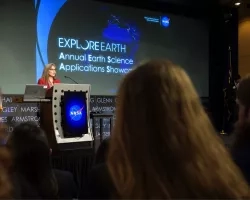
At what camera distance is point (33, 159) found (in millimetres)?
1503

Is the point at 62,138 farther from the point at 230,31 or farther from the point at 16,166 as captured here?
the point at 230,31

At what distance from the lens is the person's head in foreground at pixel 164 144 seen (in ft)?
2.48

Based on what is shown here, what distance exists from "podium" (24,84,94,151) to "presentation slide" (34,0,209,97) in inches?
76.2

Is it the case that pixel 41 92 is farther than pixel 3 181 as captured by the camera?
Yes

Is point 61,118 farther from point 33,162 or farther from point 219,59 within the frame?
point 219,59

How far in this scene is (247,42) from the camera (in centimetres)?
1034

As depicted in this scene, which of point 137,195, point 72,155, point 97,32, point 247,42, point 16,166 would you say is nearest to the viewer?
point 137,195

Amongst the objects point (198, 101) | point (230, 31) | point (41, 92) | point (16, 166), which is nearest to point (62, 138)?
point (41, 92)

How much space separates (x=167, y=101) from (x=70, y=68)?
586 centimetres

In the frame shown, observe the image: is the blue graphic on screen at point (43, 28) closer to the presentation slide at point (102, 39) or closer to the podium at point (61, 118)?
the presentation slide at point (102, 39)

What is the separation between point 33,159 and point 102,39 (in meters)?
5.72

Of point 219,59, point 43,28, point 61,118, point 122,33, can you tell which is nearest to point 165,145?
point 61,118

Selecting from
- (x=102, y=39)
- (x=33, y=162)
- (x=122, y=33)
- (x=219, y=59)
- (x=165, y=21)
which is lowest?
(x=33, y=162)

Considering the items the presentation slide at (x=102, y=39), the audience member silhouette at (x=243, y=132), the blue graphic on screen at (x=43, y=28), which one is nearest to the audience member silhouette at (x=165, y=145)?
the audience member silhouette at (x=243, y=132)
